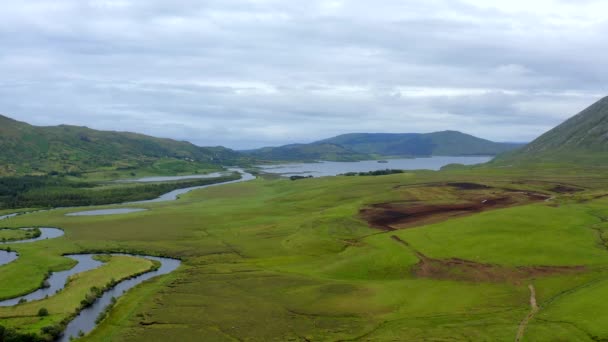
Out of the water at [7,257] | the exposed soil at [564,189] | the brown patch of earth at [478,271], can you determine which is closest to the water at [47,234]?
the water at [7,257]

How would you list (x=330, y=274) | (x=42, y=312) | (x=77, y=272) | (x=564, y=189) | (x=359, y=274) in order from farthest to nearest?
(x=564, y=189) → (x=77, y=272) → (x=330, y=274) → (x=359, y=274) → (x=42, y=312)

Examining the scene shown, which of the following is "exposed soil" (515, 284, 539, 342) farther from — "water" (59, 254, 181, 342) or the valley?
"water" (59, 254, 181, 342)

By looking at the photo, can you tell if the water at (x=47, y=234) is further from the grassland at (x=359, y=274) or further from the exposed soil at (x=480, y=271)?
the exposed soil at (x=480, y=271)

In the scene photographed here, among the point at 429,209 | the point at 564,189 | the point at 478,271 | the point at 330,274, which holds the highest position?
the point at 564,189

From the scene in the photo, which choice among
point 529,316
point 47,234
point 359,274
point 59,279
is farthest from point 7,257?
point 529,316

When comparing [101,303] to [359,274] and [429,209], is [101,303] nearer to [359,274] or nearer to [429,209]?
[359,274]

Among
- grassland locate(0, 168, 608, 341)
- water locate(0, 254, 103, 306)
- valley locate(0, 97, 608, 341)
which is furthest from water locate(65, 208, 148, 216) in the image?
water locate(0, 254, 103, 306)
